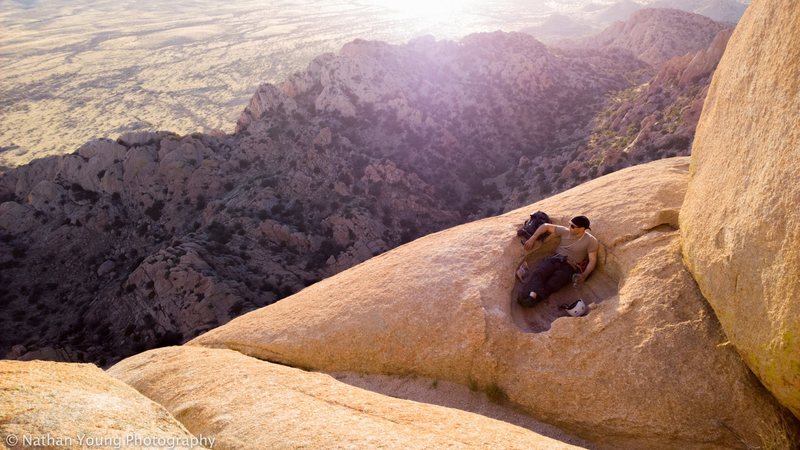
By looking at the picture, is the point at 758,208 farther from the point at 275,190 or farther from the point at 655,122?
the point at 275,190

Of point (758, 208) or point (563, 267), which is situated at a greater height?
point (758, 208)

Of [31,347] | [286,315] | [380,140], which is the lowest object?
[31,347]

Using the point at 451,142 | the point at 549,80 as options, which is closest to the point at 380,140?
the point at 451,142

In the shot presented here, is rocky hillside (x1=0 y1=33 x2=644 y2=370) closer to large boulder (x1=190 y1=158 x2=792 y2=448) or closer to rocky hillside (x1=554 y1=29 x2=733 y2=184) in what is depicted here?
rocky hillside (x1=554 y1=29 x2=733 y2=184)

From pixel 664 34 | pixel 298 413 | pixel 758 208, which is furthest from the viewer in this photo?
pixel 664 34

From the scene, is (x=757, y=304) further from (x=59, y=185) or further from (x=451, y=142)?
(x=59, y=185)

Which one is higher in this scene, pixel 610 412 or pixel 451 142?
pixel 610 412

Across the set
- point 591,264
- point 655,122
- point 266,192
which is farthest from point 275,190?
point 591,264
